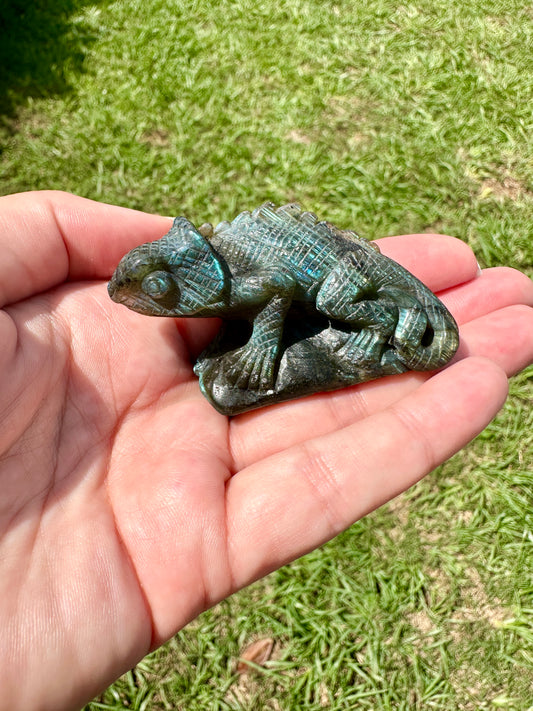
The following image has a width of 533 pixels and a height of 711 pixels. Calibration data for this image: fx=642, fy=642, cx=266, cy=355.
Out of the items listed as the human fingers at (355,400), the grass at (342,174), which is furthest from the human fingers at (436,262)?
the grass at (342,174)

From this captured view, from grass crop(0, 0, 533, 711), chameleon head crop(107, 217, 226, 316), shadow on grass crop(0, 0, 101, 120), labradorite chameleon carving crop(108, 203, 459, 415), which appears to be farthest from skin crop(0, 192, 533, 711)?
shadow on grass crop(0, 0, 101, 120)

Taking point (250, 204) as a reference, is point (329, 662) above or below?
below

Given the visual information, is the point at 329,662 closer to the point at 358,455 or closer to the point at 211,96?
the point at 358,455

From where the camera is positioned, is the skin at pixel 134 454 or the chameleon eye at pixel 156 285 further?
the chameleon eye at pixel 156 285

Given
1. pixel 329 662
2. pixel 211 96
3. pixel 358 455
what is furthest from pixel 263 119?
pixel 329 662

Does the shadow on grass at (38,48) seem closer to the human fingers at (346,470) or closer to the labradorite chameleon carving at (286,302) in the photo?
the labradorite chameleon carving at (286,302)

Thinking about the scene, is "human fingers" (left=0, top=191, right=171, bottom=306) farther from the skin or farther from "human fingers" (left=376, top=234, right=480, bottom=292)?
"human fingers" (left=376, top=234, right=480, bottom=292)

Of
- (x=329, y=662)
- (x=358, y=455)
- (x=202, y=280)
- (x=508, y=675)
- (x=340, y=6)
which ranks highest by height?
(x=340, y=6)

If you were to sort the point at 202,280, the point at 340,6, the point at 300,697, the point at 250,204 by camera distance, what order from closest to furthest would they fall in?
the point at 202,280 < the point at 300,697 < the point at 250,204 < the point at 340,6
